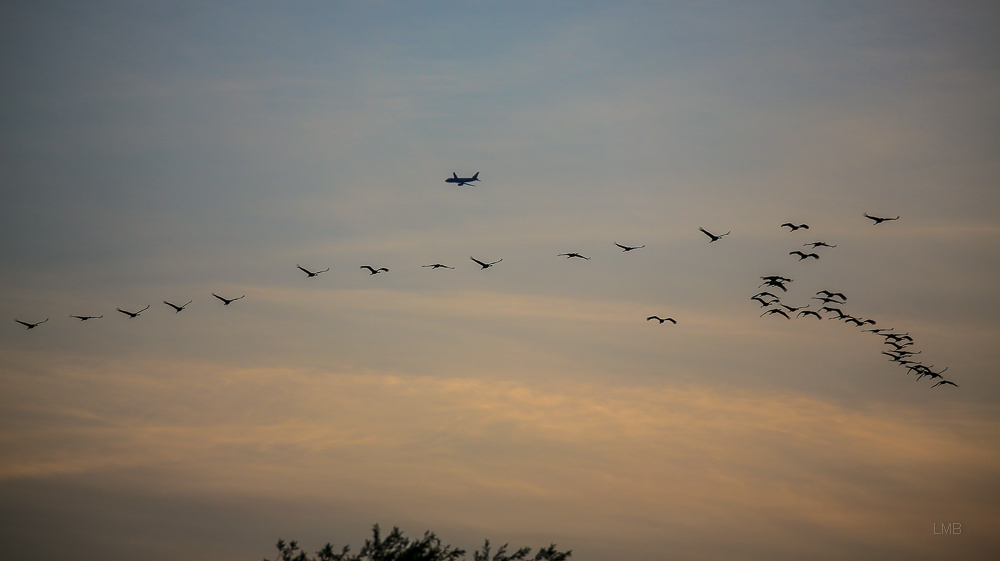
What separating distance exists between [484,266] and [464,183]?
341ft

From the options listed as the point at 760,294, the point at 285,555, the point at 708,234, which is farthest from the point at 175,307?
the point at 760,294

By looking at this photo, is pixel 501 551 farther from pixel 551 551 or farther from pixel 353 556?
pixel 353 556

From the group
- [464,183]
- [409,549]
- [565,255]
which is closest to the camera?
[409,549]

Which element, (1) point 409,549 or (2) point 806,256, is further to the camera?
(2) point 806,256

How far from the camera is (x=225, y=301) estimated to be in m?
88.4

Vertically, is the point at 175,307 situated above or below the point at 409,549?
above

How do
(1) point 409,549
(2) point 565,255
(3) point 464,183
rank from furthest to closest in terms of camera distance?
1. (3) point 464,183
2. (2) point 565,255
3. (1) point 409,549

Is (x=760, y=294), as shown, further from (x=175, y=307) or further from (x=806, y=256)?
(x=175, y=307)

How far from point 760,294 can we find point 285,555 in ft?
165

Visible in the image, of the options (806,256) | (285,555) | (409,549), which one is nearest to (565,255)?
(806,256)

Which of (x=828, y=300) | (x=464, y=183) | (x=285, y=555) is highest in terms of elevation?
(x=464, y=183)

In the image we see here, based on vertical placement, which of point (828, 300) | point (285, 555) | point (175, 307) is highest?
point (828, 300)

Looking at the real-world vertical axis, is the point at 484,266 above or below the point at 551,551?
above

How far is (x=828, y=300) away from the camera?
85.6 m
